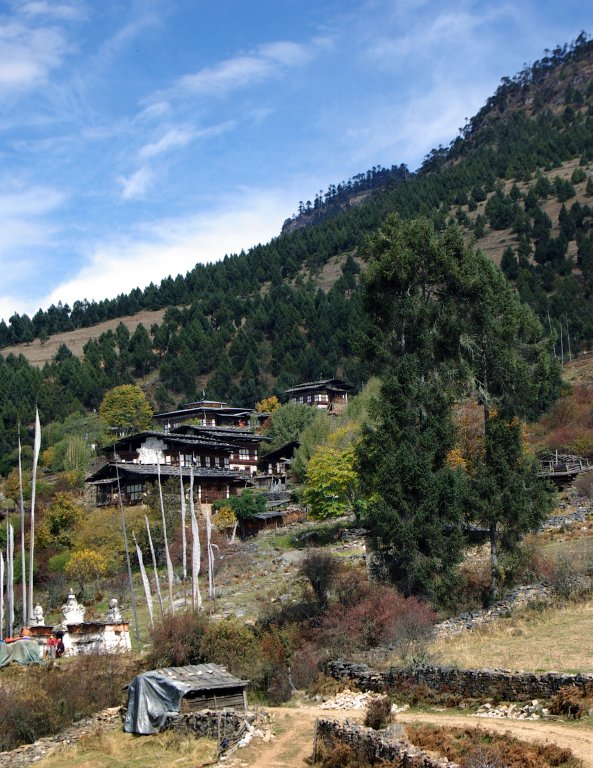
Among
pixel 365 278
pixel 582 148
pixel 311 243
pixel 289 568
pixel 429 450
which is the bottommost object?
pixel 289 568

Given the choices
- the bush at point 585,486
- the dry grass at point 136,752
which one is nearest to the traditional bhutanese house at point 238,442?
the bush at point 585,486

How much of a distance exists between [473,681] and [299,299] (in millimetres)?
120396

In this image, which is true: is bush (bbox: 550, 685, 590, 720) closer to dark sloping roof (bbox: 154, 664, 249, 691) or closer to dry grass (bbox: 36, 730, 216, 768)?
dry grass (bbox: 36, 730, 216, 768)

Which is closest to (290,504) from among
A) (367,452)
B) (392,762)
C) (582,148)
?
(367,452)

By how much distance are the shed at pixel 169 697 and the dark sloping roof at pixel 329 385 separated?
80.9m

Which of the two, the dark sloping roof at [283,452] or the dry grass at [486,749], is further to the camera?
the dark sloping roof at [283,452]

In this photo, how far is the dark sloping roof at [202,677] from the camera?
2189 cm

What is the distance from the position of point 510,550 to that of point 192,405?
77584mm

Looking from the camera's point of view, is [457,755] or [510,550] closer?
[457,755]

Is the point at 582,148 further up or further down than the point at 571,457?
further up

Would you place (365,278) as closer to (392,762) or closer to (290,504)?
(392,762)

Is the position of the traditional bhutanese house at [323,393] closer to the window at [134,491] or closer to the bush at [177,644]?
the window at [134,491]

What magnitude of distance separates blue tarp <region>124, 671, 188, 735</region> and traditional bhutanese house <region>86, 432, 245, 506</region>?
111ft

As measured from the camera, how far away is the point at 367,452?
32188mm
